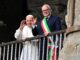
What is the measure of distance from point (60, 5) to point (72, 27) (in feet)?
17.3

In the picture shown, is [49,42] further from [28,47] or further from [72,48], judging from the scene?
[72,48]

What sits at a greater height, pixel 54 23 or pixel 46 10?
→ pixel 46 10

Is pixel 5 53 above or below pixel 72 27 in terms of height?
below

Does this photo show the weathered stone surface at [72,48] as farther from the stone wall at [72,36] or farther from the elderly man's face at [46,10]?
the elderly man's face at [46,10]

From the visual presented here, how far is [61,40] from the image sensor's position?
36.0 feet

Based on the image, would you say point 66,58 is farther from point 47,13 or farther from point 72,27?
point 47,13

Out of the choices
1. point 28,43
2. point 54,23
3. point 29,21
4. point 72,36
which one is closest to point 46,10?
point 54,23

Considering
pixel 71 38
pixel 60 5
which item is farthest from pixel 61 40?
pixel 60 5

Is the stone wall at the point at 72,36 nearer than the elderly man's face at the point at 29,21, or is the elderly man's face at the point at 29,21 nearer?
the stone wall at the point at 72,36

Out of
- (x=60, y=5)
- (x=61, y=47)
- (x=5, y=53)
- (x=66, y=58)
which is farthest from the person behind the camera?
(x=60, y=5)

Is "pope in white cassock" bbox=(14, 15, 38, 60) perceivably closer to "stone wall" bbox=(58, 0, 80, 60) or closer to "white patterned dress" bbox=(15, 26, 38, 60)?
"white patterned dress" bbox=(15, 26, 38, 60)

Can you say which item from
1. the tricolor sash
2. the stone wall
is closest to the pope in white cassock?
the tricolor sash

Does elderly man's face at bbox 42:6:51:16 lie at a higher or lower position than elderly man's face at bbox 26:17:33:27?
higher

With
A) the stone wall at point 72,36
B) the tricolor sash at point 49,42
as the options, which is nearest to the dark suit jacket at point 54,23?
the tricolor sash at point 49,42
